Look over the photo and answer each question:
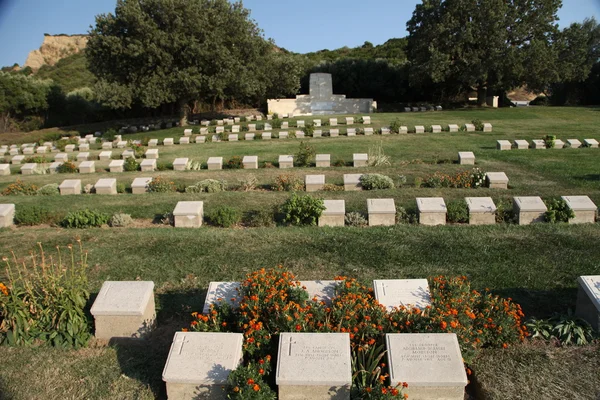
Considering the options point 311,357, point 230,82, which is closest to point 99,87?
point 230,82

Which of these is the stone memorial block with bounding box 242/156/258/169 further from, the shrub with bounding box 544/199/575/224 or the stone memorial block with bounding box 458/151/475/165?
the shrub with bounding box 544/199/575/224

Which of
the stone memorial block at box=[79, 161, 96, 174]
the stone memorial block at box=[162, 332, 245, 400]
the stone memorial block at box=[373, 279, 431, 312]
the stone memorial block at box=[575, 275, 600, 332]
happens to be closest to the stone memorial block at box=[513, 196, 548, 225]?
the stone memorial block at box=[575, 275, 600, 332]

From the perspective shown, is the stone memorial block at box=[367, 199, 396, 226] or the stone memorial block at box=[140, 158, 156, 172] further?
the stone memorial block at box=[140, 158, 156, 172]

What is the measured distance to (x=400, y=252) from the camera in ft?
30.2

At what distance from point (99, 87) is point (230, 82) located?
640 centimetres

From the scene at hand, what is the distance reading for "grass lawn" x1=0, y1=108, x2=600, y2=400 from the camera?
585 cm

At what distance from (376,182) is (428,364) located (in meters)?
9.10

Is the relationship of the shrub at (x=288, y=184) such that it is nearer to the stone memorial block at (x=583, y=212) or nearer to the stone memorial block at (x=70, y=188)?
the stone memorial block at (x=70, y=188)

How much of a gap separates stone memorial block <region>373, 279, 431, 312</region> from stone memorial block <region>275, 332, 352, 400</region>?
1.11 metres

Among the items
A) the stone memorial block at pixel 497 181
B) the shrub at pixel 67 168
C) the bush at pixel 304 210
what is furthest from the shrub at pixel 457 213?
the shrub at pixel 67 168

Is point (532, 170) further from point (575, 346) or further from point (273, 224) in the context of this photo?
point (575, 346)

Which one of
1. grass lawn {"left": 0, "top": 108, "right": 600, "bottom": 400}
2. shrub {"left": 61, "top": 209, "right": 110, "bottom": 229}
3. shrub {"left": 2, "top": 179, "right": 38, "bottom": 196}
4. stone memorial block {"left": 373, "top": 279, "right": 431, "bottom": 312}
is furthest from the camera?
shrub {"left": 2, "top": 179, "right": 38, "bottom": 196}

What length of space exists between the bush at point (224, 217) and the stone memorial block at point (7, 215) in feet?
14.6

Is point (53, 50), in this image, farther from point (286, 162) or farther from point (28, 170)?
point (286, 162)
